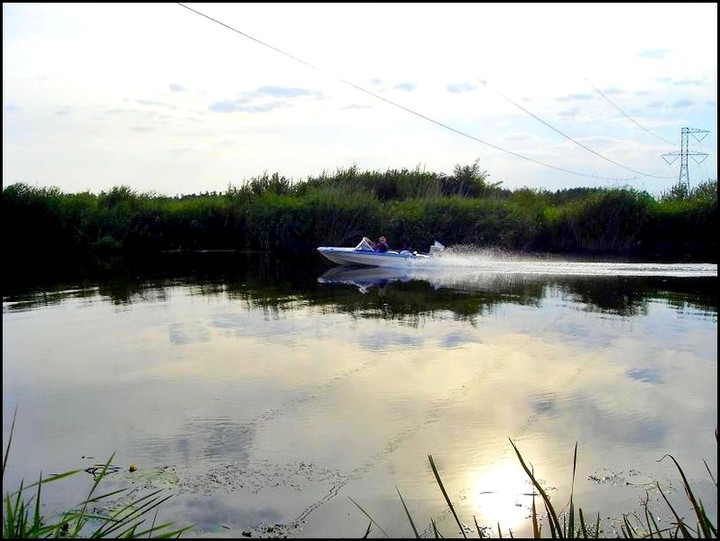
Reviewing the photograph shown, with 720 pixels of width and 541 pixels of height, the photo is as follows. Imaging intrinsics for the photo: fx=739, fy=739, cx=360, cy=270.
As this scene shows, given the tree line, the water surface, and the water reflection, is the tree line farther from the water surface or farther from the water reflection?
the water surface

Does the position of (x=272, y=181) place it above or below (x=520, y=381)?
above

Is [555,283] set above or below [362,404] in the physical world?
above

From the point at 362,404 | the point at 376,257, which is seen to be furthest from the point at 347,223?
the point at 362,404

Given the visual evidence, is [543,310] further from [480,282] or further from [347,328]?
[480,282]

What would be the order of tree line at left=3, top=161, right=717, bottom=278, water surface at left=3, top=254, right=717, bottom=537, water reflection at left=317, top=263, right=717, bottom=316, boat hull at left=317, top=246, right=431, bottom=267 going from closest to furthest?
water surface at left=3, top=254, right=717, bottom=537 < water reflection at left=317, top=263, right=717, bottom=316 < boat hull at left=317, top=246, right=431, bottom=267 < tree line at left=3, top=161, right=717, bottom=278

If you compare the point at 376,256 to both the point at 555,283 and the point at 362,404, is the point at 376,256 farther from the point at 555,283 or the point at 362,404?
the point at 362,404

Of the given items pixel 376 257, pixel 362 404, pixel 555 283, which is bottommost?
pixel 362 404

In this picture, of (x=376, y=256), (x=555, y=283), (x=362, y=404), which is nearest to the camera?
(x=362, y=404)

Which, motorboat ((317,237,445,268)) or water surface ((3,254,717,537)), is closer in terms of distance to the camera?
water surface ((3,254,717,537))

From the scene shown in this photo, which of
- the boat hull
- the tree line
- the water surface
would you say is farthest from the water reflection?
the tree line

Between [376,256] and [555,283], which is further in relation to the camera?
[376,256]

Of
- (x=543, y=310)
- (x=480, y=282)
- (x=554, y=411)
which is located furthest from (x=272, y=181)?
(x=554, y=411)

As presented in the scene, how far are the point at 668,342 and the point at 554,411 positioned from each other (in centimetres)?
688

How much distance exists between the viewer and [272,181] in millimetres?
57719
